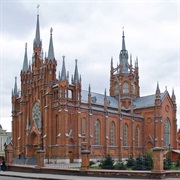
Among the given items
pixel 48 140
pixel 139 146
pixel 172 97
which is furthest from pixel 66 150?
pixel 172 97

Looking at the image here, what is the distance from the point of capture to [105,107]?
67.9m

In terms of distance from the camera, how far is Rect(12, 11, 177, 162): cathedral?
59.6m

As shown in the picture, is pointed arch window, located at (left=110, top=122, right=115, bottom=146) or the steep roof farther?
the steep roof

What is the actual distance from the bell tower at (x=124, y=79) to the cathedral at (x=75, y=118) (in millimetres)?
593

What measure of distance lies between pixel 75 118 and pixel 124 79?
2895 cm

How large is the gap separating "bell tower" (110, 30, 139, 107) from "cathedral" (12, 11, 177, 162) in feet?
1.94

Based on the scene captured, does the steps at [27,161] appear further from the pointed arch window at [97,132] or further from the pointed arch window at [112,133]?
the pointed arch window at [112,133]

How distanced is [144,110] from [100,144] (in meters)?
17.6

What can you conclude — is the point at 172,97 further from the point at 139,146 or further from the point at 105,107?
the point at 105,107

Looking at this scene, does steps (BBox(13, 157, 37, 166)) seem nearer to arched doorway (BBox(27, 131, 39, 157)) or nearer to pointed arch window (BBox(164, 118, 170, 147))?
arched doorway (BBox(27, 131, 39, 157))

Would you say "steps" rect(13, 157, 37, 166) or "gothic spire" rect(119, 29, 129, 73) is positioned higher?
"gothic spire" rect(119, 29, 129, 73)

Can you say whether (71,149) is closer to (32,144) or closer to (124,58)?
(32,144)

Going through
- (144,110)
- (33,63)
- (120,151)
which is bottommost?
(120,151)

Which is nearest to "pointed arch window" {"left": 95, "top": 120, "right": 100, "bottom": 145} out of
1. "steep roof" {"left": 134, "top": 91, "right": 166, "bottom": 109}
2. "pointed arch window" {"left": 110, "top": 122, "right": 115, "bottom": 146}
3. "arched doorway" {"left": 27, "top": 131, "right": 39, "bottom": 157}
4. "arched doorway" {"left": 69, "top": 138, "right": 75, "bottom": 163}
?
"pointed arch window" {"left": 110, "top": 122, "right": 115, "bottom": 146}
